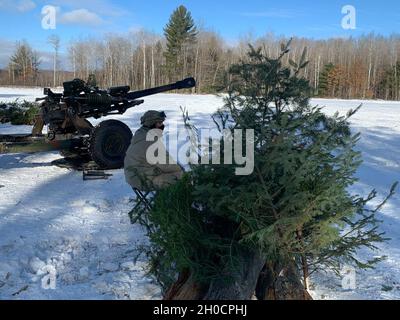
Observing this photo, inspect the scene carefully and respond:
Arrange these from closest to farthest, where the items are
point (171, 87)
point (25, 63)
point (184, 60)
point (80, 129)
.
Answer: point (80, 129) < point (171, 87) < point (184, 60) < point (25, 63)

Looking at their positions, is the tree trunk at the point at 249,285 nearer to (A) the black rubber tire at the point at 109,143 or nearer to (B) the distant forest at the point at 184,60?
(A) the black rubber tire at the point at 109,143

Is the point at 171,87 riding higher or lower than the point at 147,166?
higher

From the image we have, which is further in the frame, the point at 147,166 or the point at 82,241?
the point at 82,241

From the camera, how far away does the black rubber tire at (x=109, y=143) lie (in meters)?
8.03

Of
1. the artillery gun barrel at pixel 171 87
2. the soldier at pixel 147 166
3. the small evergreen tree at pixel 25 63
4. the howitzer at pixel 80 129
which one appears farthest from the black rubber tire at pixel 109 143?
the small evergreen tree at pixel 25 63

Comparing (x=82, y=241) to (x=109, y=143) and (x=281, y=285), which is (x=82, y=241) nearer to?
(x=281, y=285)

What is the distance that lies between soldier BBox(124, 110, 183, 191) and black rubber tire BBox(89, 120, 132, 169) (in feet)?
11.6

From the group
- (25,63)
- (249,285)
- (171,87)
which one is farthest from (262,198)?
(25,63)

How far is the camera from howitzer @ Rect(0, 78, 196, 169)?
8.07m

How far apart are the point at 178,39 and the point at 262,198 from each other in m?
58.1

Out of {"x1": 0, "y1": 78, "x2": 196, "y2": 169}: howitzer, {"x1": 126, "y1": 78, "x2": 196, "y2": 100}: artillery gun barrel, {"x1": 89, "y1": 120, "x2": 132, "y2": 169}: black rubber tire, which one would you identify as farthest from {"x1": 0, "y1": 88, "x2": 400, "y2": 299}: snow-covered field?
{"x1": 126, "y1": 78, "x2": 196, "y2": 100}: artillery gun barrel

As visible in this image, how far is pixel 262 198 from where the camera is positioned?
310cm
